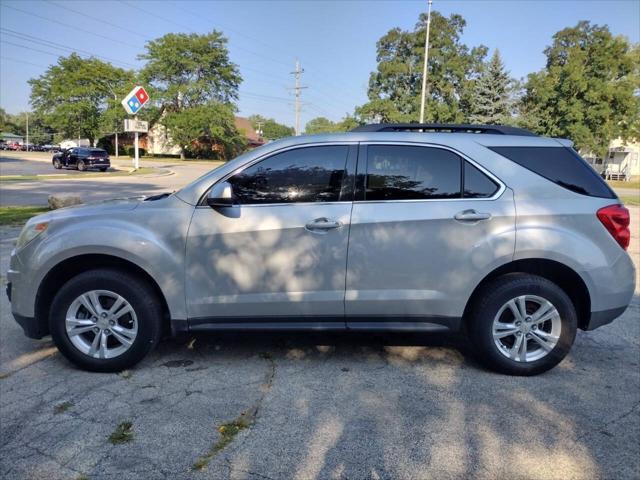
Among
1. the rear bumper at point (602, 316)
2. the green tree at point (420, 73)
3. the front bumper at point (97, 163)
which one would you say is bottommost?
the rear bumper at point (602, 316)

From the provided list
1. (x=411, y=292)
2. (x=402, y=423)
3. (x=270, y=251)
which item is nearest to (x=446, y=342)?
(x=411, y=292)

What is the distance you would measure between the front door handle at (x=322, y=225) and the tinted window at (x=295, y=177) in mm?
180

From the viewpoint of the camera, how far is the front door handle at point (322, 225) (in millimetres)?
3481

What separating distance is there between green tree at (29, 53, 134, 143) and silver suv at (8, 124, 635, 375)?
6444 cm

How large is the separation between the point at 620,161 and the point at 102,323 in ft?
209

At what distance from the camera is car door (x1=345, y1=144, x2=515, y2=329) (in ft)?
11.5

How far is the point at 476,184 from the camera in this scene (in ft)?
11.8

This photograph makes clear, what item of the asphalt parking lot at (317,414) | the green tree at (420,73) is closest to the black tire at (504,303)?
the asphalt parking lot at (317,414)

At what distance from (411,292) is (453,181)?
887 millimetres

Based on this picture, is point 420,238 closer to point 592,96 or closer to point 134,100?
point 134,100

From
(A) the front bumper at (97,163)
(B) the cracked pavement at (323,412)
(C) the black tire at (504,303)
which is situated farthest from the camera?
(A) the front bumper at (97,163)

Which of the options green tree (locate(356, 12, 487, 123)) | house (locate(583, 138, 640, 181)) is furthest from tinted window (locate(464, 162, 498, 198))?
house (locate(583, 138, 640, 181))

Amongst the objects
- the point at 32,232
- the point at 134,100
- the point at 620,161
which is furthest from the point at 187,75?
the point at 32,232

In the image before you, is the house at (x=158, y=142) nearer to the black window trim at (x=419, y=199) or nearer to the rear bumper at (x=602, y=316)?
the black window trim at (x=419, y=199)
